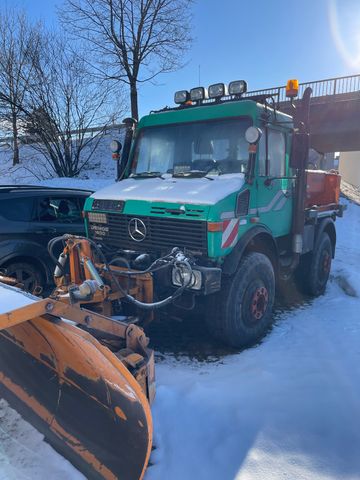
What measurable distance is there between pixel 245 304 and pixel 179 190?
4.78ft

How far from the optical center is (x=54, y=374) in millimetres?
2512

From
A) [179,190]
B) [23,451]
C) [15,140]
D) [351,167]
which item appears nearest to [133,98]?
[15,140]

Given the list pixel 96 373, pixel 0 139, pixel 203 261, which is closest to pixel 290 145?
pixel 203 261

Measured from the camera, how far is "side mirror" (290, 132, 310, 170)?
4274 mm

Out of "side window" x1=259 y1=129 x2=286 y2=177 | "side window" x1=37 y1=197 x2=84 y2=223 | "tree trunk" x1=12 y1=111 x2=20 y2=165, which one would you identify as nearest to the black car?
"side window" x1=37 y1=197 x2=84 y2=223

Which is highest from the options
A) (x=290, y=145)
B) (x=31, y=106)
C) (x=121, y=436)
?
(x=31, y=106)

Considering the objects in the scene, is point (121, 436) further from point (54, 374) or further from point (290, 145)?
point (290, 145)

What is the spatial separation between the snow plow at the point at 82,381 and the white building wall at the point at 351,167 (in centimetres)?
3171

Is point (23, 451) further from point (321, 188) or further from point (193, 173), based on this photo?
point (321, 188)

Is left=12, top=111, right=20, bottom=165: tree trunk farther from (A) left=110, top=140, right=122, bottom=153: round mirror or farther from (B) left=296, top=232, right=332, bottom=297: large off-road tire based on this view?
(B) left=296, top=232, right=332, bottom=297: large off-road tire

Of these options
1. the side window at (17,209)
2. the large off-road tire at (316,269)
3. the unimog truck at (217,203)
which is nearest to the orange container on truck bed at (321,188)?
the unimog truck at (217,203)

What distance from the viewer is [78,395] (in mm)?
2398

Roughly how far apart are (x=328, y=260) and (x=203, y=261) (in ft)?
11.3

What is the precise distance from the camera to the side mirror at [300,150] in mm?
4274
